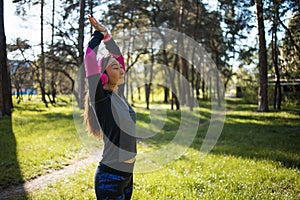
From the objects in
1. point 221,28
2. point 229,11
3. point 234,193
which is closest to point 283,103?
point 221,28

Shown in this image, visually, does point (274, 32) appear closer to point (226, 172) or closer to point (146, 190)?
point (226, 172)

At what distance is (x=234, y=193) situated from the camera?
17.1 ft

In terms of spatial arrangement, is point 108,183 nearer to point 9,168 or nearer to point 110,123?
point 110,123

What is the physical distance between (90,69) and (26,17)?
62.1 feet

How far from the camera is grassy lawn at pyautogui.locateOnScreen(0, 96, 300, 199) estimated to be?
5.41 meters

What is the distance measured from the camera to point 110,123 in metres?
2.65

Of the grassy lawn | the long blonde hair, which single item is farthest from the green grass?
the long blonde hair

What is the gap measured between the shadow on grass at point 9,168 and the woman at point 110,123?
3.54 m

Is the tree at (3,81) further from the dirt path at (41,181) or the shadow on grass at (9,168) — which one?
the dirt path at (41,181)

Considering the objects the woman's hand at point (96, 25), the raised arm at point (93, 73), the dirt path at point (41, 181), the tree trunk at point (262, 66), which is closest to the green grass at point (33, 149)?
the dirt path at point (41, 181)

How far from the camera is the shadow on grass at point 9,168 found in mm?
5688

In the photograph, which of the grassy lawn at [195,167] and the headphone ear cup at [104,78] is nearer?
the headphone ear cup at [104,78]

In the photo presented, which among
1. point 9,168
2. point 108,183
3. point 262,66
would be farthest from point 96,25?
point 262,66

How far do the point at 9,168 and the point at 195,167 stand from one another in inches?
191
